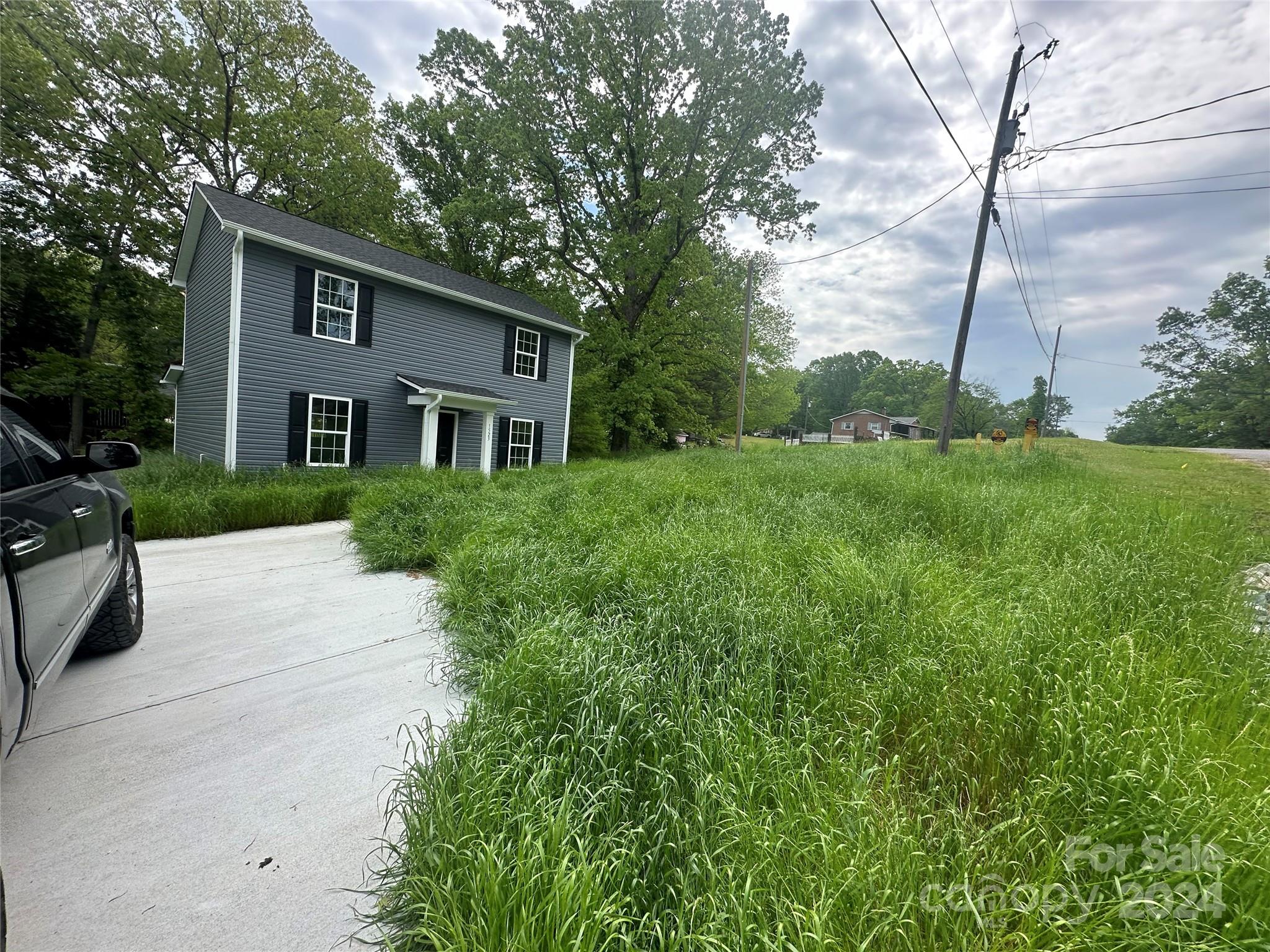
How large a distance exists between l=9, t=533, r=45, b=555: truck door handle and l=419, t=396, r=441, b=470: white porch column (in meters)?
9.66

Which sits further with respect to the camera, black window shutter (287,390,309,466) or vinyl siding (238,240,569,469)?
black window shutter (287,390,309,466)

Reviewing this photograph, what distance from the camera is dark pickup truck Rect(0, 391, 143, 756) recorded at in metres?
1.32

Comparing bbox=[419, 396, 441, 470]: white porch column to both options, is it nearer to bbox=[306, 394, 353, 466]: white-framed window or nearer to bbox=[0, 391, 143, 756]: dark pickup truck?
bbox=[306, 394, 353, 466]: white-framed window

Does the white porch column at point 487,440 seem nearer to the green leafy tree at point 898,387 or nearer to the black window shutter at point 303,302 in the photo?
the black window shutter at point 303,302

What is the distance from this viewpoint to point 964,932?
1127mm

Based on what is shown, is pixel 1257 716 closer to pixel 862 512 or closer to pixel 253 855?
pixel 862 512

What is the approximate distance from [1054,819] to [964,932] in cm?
63

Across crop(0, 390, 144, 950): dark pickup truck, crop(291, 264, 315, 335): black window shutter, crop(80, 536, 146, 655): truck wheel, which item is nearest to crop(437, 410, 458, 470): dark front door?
crop(291, 264, 315, 335): black window shutter

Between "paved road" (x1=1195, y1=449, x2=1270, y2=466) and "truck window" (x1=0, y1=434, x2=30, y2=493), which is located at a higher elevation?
"paved road" (x1=1195, y1=449, x2=1270, y2=466)

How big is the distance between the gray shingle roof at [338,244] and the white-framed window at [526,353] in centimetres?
60

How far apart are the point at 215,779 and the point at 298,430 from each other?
9.56m

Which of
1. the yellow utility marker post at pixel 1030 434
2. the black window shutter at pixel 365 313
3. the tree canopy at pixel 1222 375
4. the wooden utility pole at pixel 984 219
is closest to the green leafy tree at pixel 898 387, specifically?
the tree canopy at pixel 1222 375

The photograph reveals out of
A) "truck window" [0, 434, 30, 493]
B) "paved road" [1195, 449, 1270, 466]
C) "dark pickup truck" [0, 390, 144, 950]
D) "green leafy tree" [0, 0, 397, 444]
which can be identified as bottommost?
"dark pickup truck" [0, 390, 144, 950]

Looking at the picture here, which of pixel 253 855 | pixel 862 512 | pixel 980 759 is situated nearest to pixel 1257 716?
pixel 980 759
